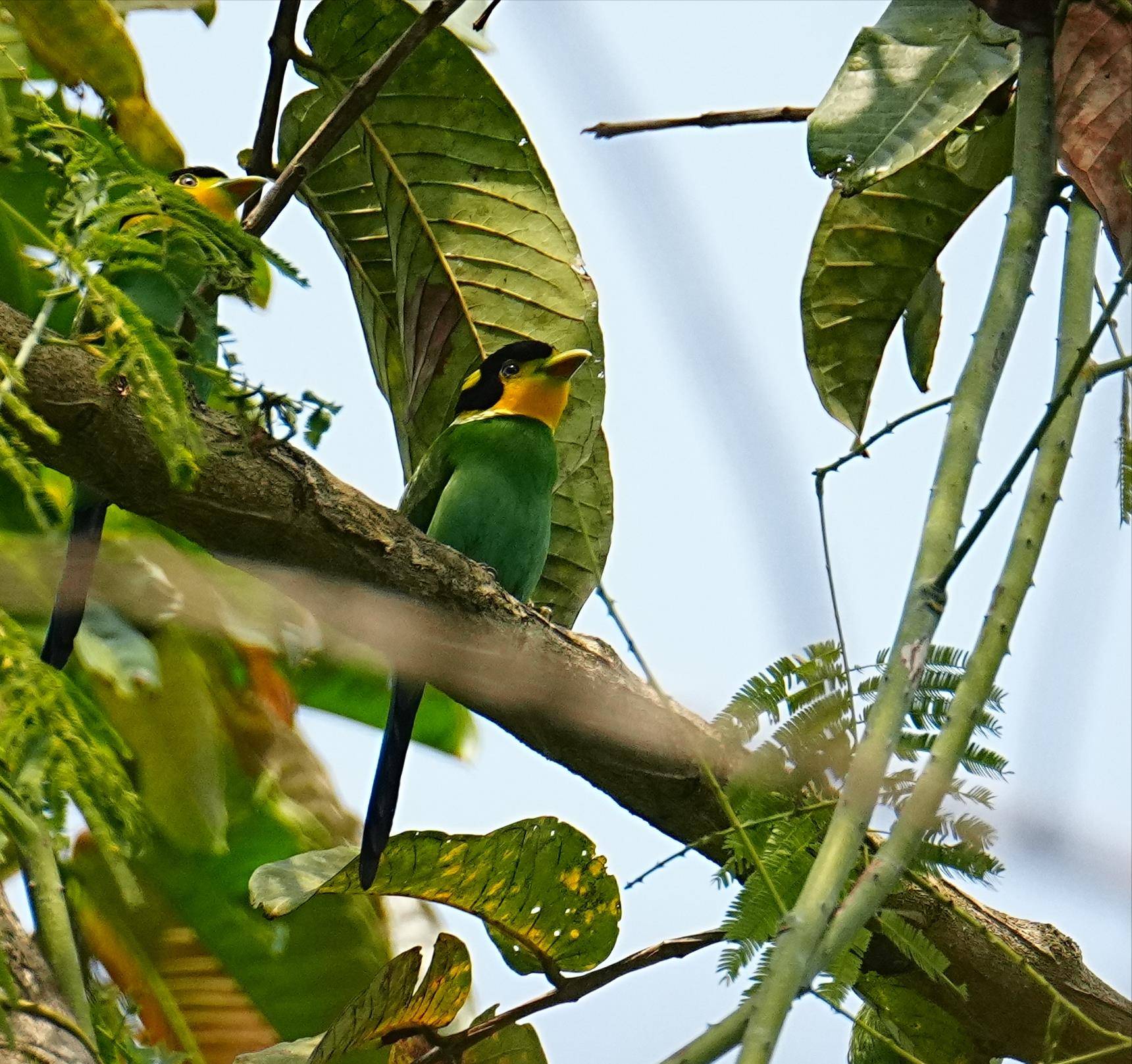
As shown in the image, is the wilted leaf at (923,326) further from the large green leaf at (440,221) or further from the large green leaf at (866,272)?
the large green leaf at (440,221)

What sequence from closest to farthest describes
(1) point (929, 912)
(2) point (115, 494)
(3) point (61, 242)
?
1. (3) point (61, 242)
2. (2) point (115, 494)
3. (1) point (929, 912)

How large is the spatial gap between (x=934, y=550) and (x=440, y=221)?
2053mm

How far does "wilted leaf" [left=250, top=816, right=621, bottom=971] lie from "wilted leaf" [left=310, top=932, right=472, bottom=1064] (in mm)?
97

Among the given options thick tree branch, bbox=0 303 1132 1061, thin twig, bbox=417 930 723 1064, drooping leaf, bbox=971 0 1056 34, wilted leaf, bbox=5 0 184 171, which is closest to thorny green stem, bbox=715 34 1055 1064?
drooping leaf, bbox=971 0 1056 34

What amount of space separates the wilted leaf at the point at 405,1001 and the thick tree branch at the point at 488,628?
431mm

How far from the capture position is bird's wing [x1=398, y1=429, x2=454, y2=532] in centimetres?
385

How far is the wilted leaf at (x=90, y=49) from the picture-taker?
9.79 feet

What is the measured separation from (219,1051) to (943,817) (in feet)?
7.95

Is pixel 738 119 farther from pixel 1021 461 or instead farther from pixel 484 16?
pixel 1021 461

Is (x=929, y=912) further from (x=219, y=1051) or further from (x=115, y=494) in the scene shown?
(x=219, y=1051)

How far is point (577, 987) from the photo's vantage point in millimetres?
2330

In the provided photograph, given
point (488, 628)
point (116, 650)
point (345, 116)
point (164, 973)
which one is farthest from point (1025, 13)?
point (164, 973)

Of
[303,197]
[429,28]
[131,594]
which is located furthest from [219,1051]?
[429,28]

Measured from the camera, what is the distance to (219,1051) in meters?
3.39
